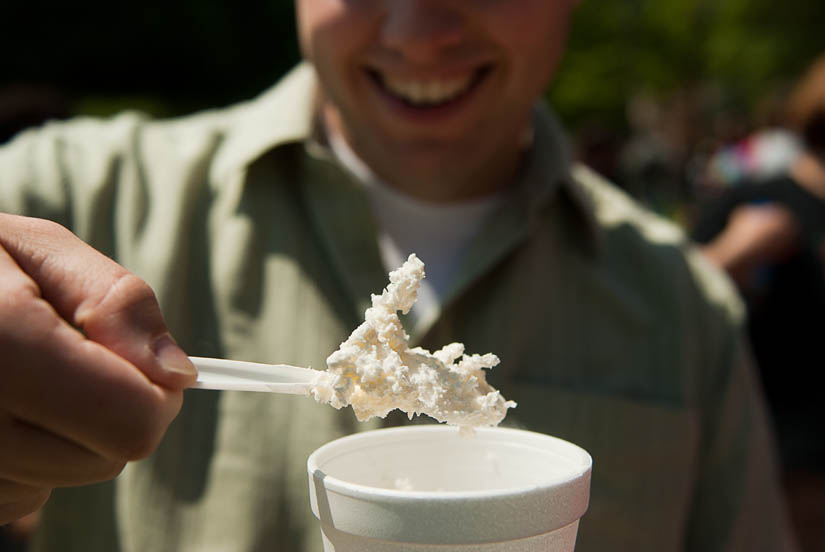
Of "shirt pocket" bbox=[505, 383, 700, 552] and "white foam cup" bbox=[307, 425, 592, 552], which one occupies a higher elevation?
"white foam cup" bbox=[307, 425, 592, 552]

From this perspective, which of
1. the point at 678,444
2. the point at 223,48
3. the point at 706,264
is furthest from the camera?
the point at 223,48

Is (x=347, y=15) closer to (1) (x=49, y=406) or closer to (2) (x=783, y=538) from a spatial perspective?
(1) (x=49, y=406)

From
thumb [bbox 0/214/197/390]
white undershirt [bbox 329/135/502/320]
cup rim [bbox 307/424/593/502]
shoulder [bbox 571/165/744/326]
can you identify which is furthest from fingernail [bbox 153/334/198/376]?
shoulder [bbox 571/165/744/326]

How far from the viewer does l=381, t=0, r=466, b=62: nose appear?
1.73 m

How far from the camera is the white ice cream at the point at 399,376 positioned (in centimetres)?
93

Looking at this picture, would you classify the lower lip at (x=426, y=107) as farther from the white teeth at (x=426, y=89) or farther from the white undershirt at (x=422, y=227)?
the white undershirt at (x=422, y=227)

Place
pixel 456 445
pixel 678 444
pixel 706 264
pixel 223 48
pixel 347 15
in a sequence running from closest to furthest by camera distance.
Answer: pixel 456 445, pixel 347 15, pixel 678 444, pixel 706 264, pixel 223 48

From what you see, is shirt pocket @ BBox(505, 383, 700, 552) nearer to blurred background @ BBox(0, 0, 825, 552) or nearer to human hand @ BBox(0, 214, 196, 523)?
human hand @ BBox(0, 214, 196, 523)

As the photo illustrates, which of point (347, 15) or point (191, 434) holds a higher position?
point (347, 15)

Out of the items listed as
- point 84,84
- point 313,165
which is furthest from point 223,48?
point 313,165

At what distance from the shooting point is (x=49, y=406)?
2.50 ft

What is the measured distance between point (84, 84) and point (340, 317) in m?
9.51

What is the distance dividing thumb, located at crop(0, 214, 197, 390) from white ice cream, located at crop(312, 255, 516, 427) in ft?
0.59

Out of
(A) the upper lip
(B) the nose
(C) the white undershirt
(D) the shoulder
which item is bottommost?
(D) the shoulder
